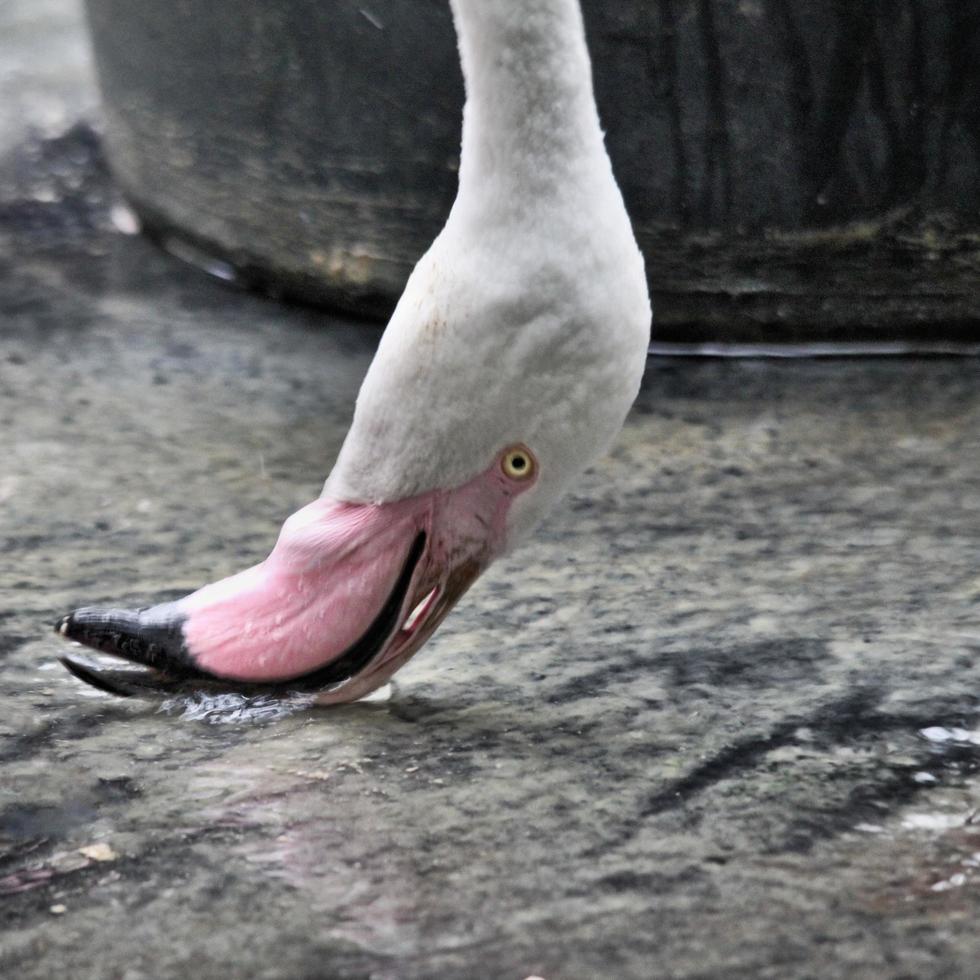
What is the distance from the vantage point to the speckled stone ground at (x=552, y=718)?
1.35 m

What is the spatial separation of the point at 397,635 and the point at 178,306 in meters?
1.63

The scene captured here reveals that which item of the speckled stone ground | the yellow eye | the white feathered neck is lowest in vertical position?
the speckled stone ground

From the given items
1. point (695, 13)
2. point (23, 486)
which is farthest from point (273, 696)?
point (695, 13)

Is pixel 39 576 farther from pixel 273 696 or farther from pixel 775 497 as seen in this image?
pixel 775 497

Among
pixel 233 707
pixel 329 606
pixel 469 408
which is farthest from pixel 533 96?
pixel 233 707

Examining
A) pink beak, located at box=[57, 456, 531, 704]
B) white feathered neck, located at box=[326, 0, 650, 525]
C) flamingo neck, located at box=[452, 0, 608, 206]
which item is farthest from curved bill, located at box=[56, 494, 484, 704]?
flamingo neck, located at box=[452, 0, 608, 206]

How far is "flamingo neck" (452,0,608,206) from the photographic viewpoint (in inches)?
63.4

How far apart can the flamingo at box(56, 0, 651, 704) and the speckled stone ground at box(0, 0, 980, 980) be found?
3.5 inches

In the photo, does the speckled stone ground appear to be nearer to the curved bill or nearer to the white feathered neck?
the curved bill

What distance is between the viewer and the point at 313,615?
1.73 meters

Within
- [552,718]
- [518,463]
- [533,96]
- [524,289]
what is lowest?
[552,718]

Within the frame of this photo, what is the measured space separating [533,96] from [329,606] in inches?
21.5

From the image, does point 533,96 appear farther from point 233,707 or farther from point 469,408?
point 233,707

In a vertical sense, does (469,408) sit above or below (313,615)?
above
